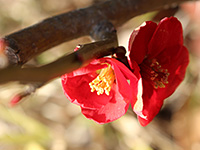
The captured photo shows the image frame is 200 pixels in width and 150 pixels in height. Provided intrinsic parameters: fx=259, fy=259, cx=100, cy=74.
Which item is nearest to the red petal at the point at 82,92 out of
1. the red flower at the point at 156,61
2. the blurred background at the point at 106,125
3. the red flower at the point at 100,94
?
the red flower at the point at 100,94

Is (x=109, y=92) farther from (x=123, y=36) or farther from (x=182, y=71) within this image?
(x=123, y=36)

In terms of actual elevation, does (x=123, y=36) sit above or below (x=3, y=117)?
above

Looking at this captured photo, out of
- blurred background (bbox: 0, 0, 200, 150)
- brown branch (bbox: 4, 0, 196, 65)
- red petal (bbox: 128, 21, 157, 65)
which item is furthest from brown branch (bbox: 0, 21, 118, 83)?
blurred background (bbox: 0, 0, 200, 150)

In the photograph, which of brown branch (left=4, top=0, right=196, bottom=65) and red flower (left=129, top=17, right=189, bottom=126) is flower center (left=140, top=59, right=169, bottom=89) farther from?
brown branch (left=4, top=0, right=196, bottom=65)

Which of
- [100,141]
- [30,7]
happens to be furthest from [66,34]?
[30,7]

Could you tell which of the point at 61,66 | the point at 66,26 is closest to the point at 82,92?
the point at 66,26

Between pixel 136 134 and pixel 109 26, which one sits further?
pixel 136 134
